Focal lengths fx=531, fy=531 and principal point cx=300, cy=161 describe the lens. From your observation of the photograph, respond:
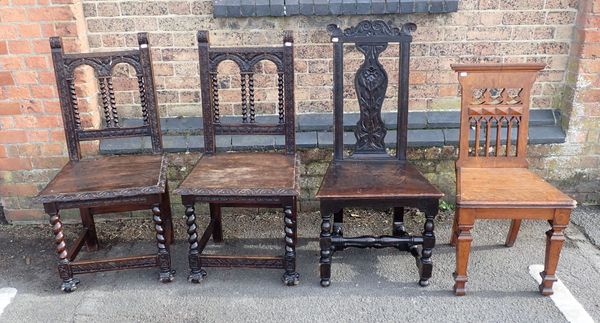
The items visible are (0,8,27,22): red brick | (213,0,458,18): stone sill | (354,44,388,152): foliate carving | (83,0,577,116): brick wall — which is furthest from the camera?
(83,0,577,116): brick wall

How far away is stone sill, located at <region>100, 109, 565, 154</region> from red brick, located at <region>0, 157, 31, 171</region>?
0.51 meters

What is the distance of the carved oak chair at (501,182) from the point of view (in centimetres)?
267

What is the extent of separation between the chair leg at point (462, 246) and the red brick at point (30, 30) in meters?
2.70

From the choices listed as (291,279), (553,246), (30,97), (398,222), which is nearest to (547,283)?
(553,246)

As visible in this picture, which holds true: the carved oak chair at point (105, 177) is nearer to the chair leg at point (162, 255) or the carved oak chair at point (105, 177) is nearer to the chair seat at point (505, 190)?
the chair leg at point (162, 255)

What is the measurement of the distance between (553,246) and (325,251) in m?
1.18

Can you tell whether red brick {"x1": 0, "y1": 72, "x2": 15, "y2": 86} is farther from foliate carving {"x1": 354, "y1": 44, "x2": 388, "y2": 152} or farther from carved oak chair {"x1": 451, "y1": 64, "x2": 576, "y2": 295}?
carved oak chair {"x1": 451, "y1": 64, "x2": 576, "y2": 295}

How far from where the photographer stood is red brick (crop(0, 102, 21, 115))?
341 centimetres

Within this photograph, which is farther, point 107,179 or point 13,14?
point 13,14

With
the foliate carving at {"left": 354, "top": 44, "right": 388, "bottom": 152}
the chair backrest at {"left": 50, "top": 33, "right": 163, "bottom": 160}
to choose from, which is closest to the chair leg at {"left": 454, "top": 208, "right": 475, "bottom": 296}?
the foliate carving at {"left": 354, "top": 44, "right": 388, "bottom": 152}

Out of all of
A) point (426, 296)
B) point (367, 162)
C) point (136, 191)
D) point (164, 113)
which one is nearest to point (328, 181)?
point (367, 162)

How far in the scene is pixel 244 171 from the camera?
2979mm

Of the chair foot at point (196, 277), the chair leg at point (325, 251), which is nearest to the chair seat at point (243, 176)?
the chair leg at point (325, 251)

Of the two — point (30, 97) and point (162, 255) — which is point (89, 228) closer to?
point (162, 255)
